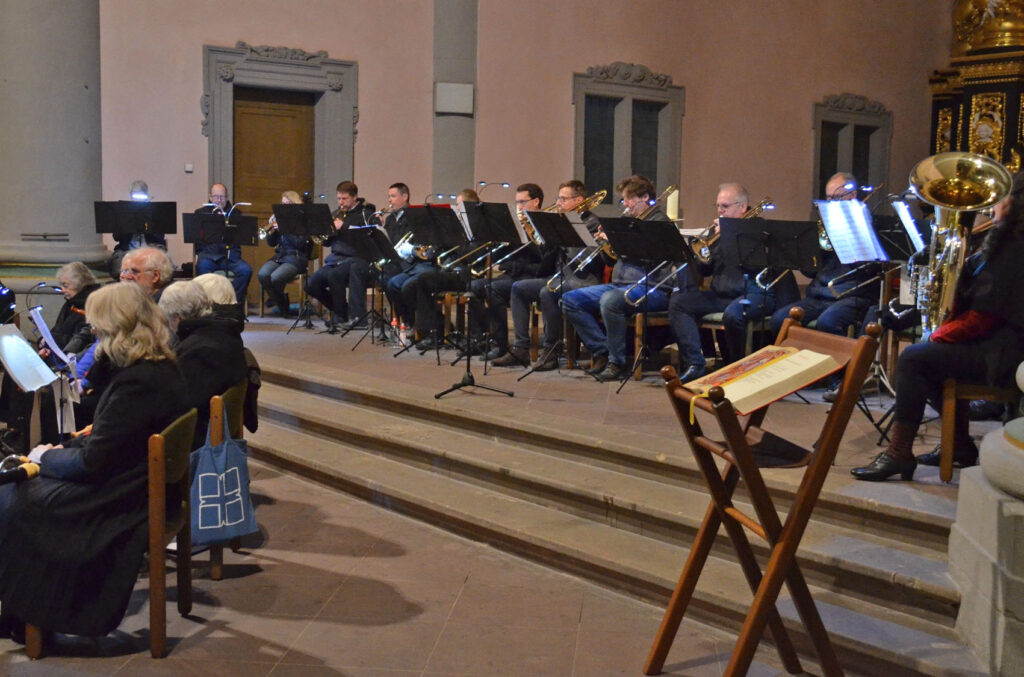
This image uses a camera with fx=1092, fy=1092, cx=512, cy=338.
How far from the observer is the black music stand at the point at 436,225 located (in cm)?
746

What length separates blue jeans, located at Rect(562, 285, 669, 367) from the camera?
7234 mm

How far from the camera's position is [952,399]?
4.54 meters

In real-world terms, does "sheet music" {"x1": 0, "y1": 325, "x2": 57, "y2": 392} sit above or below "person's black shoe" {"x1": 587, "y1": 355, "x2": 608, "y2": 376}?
above

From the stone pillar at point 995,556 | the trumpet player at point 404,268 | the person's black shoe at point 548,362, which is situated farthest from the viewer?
the trumpet player at point 404,268

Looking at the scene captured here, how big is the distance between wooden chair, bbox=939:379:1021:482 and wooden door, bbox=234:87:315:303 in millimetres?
8558

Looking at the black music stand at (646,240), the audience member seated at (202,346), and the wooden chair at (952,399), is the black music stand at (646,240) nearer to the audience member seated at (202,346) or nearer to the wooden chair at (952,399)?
the wooden chair at (952,399)

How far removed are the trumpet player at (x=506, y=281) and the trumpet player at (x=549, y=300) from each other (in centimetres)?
14

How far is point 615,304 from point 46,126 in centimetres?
458

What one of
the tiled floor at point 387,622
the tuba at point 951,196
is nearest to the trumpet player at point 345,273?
the tiled floor at point 387,622

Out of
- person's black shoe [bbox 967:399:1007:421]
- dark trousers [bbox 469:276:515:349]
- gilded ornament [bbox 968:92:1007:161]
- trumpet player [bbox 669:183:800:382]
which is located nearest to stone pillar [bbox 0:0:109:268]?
dark trousers [bbox 469:276:515:349]

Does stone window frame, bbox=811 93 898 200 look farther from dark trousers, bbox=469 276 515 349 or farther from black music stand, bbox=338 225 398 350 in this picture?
black music stand, bbox=338 225 398 350

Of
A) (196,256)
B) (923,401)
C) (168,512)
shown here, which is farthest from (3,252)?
(923,401)

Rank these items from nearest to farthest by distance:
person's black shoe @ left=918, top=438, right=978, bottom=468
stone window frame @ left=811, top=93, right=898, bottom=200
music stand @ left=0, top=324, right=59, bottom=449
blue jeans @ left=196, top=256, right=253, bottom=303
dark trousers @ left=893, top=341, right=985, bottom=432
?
music stand @ left=0, top=324, right=59, bottom=449 < dark trousers @ left=893, top=341, right=985, bottom=432 < person's black shoe @ left=918, top=438, right=978, bottom=468 < blue jeans @ left=196, top=256, right=253, bottom=303 < stone window frame @ left=811, top=93, right=898, bottom=200

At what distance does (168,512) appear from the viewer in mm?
3877
